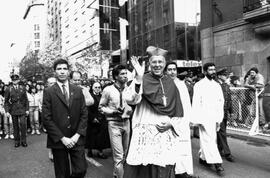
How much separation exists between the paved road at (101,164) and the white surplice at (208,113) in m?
0.43

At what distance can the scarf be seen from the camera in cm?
328

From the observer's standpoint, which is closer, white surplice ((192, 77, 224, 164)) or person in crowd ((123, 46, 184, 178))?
person in crowd ((123, 46, 184, 178))

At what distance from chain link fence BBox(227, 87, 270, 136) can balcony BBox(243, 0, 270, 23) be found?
4919mm

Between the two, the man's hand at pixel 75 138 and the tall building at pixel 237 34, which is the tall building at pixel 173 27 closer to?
the tall building at pixel 237 34

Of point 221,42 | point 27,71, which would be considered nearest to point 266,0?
point 221,42

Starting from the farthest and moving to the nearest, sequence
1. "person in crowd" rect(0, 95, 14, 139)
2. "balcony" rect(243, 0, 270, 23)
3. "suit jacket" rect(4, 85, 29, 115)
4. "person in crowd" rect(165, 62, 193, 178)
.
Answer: "balcony" rect(243, 0, 270, 23) → "person in crowd" rect(0, 95, 14, 139) → "suit jacket" rect(4, 85, 29, 115) → "person in crowd" rect(165, 62, 193, 178)

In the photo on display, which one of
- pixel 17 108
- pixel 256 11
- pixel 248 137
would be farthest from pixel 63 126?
pixel 256 11

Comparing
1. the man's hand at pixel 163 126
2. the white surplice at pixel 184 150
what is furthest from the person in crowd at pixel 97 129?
the man's hand at pixel 163 126

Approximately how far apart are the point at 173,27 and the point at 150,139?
73.2ft

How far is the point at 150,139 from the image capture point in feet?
10.8

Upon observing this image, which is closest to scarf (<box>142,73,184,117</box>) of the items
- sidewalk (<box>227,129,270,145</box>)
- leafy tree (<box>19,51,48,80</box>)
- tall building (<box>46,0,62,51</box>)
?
sidewalk (<box>227,129,270,145</box>)

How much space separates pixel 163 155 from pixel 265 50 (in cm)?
1124

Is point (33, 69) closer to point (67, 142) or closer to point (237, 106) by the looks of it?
point (237, 106)

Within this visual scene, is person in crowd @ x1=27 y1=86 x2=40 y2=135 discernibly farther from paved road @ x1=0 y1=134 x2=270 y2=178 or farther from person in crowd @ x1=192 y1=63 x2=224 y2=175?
person in crowd @ x1=192 y1=63 x2=224 y2=175
